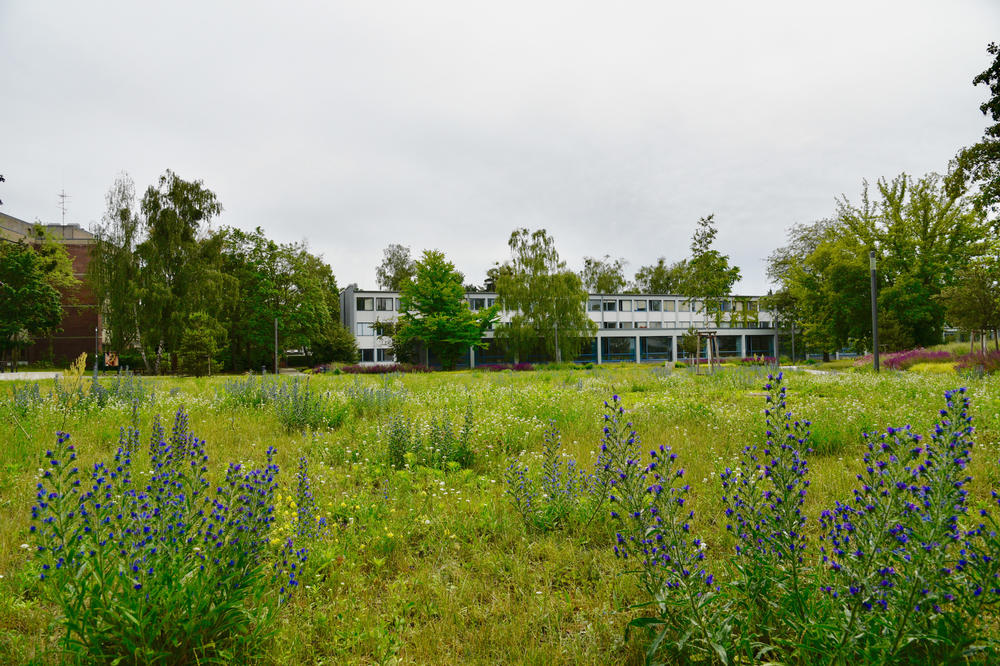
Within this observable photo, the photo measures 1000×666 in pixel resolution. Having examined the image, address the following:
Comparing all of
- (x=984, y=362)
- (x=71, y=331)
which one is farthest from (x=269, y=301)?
(x=984, y=362)

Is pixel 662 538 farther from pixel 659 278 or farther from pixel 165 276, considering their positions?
pixel 659 278

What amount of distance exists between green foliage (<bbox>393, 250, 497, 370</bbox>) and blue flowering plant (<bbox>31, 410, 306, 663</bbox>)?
34078mm

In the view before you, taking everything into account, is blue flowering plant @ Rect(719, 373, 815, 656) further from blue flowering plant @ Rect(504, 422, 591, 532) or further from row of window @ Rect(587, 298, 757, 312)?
row of window @ Rect(587, 298, 757, 312)

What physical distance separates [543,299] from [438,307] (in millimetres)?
8562

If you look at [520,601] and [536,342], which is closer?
[520,601]

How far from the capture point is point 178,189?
3222cm

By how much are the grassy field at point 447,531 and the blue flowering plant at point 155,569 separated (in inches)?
12.4

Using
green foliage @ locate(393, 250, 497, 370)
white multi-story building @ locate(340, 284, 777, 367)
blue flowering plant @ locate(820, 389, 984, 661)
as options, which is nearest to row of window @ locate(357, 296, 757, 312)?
white multi-story building @ locate(340, 284, 777, 367)

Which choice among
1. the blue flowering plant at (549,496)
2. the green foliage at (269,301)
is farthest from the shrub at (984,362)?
the green foliage at (269,301)

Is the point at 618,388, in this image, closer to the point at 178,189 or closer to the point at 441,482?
the point at 441,482

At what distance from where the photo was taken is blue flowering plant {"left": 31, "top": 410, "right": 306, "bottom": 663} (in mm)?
2023

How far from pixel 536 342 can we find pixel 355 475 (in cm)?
3616

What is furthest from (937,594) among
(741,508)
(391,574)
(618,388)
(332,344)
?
(332,344)

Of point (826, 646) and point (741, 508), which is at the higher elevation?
point (741, 508)
